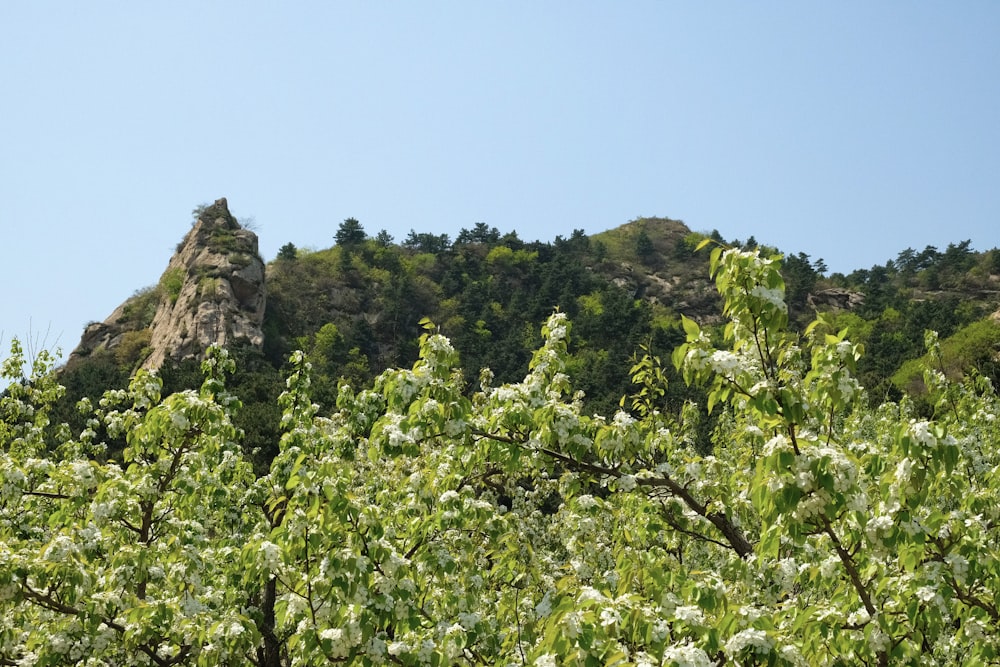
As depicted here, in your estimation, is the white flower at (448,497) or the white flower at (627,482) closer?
the white flower at (627,482)

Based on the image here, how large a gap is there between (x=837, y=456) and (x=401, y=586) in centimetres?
340

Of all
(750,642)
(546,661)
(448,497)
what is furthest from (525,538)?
(750,642)

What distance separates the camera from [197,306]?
6284 centimetres

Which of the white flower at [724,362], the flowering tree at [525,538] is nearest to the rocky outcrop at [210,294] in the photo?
the flowering tree at [525,538]

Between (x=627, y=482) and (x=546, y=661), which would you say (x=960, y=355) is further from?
(x=546, y=661)

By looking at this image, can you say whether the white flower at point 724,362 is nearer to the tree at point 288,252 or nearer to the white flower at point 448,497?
the white flower at point 448,497

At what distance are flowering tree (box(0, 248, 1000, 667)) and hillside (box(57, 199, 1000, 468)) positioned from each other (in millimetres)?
25869

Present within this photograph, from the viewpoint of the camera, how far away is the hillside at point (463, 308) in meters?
55.6

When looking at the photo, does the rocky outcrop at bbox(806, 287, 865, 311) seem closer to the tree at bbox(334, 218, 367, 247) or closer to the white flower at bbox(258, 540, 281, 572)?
the tree at bbox(334, 218, 367, 247)

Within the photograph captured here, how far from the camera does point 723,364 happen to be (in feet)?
16.1

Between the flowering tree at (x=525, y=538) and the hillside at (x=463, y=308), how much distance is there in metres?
25.9

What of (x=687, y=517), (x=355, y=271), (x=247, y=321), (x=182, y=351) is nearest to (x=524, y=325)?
(x=355, y=271)

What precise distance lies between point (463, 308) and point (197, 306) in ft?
118

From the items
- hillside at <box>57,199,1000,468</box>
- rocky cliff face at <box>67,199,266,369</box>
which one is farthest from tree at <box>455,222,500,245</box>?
rocky cliff face at <box>67,199,266,369</box>
